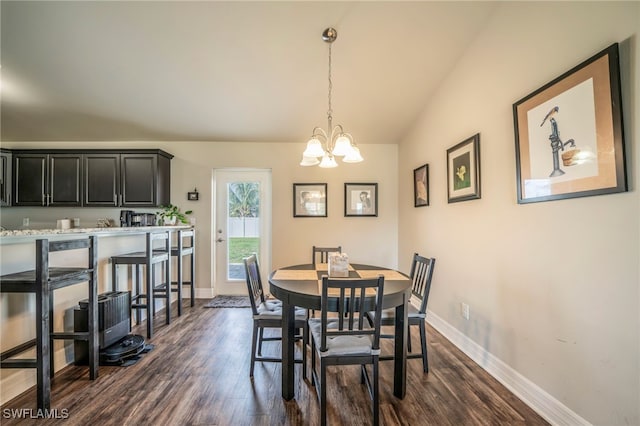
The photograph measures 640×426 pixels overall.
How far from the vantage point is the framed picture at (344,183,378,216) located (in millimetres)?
4238

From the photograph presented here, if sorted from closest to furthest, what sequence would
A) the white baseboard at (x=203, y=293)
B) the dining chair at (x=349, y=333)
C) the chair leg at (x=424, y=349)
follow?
the dining chair at (x=349, y=333) → the chair leg at (x=424, y=349) → the white baseboard at (x=203, y=293)

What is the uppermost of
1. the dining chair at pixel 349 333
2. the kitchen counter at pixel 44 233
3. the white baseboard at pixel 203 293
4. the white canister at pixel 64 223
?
the white canister at pixel 64 223

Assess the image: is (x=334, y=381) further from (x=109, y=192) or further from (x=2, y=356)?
(x=109, y=192)

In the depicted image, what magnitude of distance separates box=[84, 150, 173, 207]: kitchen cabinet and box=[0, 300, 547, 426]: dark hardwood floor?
2285 millimetres

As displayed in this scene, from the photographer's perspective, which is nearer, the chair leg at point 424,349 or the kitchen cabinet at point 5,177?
the chair leg at point 424,349

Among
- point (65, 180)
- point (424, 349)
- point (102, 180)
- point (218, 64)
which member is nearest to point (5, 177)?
point (65, 180)

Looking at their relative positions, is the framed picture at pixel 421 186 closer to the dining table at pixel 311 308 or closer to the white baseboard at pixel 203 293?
the dining table at pixel 311 308

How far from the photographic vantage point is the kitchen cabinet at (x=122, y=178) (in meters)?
3.81

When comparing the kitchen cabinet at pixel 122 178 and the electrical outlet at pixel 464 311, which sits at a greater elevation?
the kitchen cabinet at pixel 122 178

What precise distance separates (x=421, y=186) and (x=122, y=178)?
4.14m

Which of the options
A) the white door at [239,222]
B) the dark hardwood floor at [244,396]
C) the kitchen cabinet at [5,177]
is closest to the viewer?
the dark hardwood floor at [244,396]

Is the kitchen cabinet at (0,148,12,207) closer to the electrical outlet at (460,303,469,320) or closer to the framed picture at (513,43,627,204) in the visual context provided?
the electrical outlet at (460,303,469,320)

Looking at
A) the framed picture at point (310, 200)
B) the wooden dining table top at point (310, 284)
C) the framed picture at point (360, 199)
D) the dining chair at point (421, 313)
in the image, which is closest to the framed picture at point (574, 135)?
the dining chair at point (421, 313)

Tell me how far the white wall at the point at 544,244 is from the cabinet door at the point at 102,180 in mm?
4365
